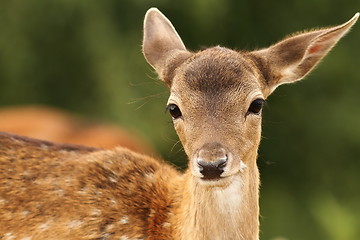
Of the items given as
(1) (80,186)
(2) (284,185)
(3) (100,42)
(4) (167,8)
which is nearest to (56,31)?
(3) (100,42)

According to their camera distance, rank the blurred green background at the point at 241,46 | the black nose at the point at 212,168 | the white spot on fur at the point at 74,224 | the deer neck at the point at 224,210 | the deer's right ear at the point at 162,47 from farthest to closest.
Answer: the blurred green background at the point at 241,46 → the deer's right ear at the point at 162,47 → the white spot on fur at the point at 74,224 → the deer neck at the point at 224,210 → the black nose at the point at 212,168

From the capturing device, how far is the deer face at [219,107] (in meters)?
6.36

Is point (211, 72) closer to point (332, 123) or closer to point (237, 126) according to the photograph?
point (237, 126)

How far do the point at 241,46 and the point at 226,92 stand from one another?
10.0 metres

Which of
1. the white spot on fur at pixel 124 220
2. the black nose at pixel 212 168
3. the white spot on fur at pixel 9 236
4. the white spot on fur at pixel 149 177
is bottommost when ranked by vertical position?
the white spot on fur at pixel 9 236

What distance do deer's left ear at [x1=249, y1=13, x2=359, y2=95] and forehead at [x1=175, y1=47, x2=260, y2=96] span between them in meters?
0.24

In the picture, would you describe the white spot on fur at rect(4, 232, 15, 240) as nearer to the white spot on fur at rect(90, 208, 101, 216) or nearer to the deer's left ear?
the white spot on fur at rect(90, 208, 101, 216)

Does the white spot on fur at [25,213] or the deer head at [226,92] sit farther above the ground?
the deer head at [226,92]

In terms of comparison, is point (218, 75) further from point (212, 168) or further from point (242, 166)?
point (212, 168)

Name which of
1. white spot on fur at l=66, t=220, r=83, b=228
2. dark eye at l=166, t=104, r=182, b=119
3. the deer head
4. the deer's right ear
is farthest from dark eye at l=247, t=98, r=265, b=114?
white spot on fur at l=66, t=220, r=83, b=228

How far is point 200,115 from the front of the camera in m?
6.54

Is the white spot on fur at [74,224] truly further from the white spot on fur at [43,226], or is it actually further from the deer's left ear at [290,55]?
the deer's left ear at [290,55]

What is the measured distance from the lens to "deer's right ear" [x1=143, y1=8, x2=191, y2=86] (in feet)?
23.6

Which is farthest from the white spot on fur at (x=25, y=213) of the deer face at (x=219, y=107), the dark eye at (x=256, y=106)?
the dark eye at (x=256, y=106)
